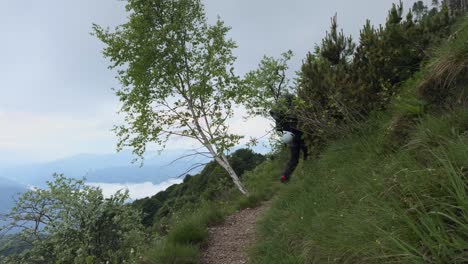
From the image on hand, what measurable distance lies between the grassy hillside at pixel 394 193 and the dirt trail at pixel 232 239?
0.76 meters

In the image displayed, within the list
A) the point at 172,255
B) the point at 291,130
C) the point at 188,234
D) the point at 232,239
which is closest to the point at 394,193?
the point at 172,255

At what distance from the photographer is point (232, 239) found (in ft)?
24.0

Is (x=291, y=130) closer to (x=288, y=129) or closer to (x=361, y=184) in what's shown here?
(x=288, y=129)

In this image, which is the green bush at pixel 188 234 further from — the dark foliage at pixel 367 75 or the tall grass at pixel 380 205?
the dark foliage at pixel 367 75

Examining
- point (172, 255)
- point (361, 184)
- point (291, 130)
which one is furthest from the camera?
point (291, 130)

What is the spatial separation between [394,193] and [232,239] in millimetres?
4983

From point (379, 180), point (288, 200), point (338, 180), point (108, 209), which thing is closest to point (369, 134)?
point (338, 180)

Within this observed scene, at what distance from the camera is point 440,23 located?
7.91 meters

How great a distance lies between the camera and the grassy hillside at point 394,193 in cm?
224

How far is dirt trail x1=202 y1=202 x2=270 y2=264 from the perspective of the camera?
6.21m

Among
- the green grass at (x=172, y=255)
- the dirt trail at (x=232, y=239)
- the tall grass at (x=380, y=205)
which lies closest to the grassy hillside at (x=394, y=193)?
the tall grass at (x=380, y=205)

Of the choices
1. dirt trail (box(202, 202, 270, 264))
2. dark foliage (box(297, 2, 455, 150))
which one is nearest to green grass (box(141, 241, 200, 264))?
dirt trail (box(202, 202, 270, 264))

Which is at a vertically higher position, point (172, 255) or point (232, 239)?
point (172, 255)

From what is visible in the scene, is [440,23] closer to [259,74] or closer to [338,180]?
[338,180]
